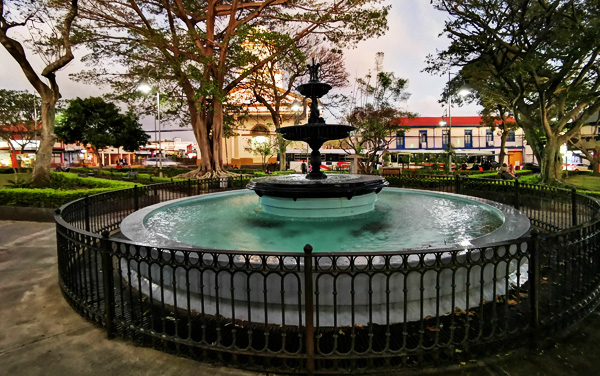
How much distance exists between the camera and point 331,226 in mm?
6906

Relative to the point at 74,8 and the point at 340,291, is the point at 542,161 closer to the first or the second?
the point at 340,291

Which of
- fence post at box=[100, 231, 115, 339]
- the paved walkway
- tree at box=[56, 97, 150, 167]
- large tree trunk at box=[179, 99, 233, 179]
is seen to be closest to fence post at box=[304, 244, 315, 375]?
the paved walkway

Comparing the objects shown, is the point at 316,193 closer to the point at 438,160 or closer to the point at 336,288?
the point at 336,288

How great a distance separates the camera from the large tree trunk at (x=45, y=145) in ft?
47.8

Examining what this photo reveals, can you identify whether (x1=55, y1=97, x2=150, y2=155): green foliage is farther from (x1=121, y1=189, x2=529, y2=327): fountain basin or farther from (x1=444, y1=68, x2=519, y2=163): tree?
(x1=121, y1=189, x2=529, y2=327): fountain basin

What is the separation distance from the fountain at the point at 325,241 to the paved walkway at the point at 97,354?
23.1 inches

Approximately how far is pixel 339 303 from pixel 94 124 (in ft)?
147

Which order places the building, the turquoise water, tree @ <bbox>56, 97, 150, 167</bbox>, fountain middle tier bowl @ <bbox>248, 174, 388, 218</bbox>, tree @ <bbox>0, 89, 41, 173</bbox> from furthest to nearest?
1. the building
2. tree @ <bbox>56, 97, 150, 167</bbox>
3. tree @ <bbox>0, 89, 41, 173</bbox>
4. fountain middle tier bowl @ <bbox>248, 174, 388, 218</bbox>
5. the turquoise water

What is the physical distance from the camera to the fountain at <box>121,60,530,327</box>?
3449 mm

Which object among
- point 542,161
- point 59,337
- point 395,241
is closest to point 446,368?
point 395,241

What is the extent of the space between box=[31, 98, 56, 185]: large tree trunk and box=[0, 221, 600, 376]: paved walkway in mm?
12580

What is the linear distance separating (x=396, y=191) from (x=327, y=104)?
1646 centimetres

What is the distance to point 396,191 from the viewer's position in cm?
1253

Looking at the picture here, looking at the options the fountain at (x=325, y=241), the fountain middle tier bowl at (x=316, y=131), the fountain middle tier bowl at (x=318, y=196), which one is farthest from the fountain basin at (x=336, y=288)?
the fountain middle tier bowl at (x=316, y=131)
